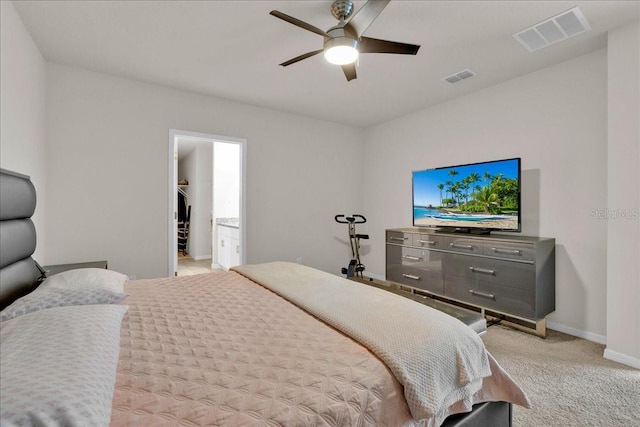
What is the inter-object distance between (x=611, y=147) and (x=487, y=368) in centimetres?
228

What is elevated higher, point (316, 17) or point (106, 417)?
point (316, 17)

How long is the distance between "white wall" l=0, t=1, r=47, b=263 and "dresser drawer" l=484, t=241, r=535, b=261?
3.97 m

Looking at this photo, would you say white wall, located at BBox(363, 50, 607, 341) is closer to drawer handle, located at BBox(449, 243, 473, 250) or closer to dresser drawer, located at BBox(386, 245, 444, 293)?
drawer handle, located at BBox(449, 243, 473, 250)

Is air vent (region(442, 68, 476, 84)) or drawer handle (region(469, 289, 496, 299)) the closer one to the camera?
drawer handle (region(469, 289, 496, 299))

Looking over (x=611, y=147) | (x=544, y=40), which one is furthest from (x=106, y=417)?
(x=544, y=40)

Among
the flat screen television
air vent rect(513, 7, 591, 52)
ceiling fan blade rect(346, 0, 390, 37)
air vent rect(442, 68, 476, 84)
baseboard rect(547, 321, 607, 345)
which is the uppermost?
air vent rect(442, 68, 476, 84)

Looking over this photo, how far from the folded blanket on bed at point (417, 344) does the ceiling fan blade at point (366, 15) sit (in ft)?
5.42

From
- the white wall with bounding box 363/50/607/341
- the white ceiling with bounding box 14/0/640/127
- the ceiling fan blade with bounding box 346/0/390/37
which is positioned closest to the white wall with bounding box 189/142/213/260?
the white ceiling with bounding box 14/0/640/127

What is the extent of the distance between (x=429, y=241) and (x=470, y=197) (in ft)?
2.19

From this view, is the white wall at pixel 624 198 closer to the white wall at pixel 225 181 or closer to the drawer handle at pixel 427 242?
the drawer handle at pixel 427 242

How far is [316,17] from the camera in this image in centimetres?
226

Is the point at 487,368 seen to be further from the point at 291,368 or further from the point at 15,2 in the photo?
the point at 15,2

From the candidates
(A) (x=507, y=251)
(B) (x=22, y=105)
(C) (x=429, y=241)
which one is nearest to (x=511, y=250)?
(A) (x=507, y=251)

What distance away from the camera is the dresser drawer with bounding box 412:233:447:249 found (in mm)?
3422
